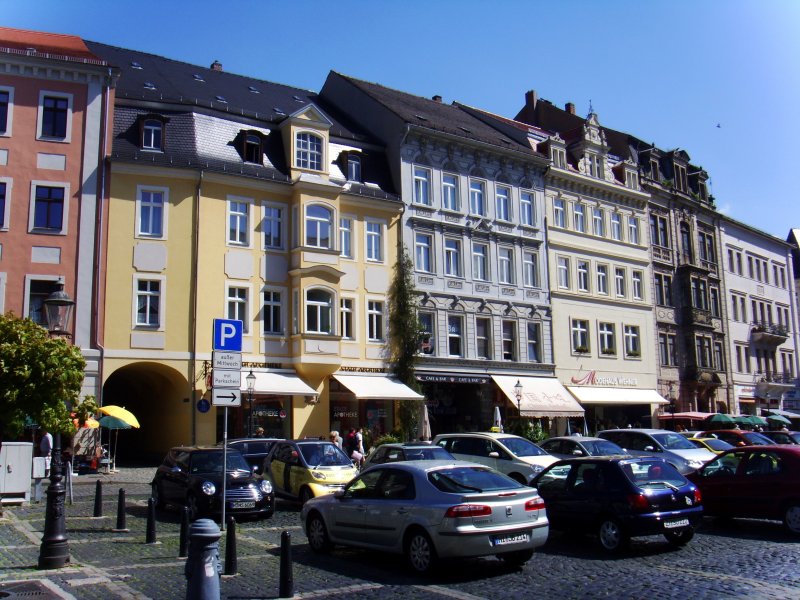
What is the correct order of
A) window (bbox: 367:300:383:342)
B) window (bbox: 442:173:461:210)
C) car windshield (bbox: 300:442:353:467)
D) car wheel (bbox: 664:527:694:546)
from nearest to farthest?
car wheel (bbox: 664:527:694:546), car windshield (bbox: 300:442:353:467), window (bbox: 367:300:383:342), window (bbox: 442:173:461:210)

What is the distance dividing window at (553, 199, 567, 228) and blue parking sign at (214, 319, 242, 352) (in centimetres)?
2901

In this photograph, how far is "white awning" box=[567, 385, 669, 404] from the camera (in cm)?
4011

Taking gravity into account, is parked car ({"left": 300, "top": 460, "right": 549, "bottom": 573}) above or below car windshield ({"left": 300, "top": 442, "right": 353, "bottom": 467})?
below

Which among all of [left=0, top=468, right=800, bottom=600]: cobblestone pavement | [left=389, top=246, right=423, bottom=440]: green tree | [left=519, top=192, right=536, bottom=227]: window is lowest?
[left=0, top=468, right=800, bottom=600]: cobblestone pavement

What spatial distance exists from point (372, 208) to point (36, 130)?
13.5 meters

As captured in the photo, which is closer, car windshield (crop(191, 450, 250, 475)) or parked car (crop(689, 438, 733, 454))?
car windshield (crop(191, 450, 250, 475))

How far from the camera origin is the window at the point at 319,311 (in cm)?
3181

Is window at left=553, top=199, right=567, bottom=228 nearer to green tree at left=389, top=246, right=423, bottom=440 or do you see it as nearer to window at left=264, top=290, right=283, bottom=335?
green tree at left=389, top=246, right=423, bottom=440

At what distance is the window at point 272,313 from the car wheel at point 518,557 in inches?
840

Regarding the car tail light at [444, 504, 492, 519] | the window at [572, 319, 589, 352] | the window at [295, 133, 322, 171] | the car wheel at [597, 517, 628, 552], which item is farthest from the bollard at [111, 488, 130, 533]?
the window at [572, 319, 589, 352]

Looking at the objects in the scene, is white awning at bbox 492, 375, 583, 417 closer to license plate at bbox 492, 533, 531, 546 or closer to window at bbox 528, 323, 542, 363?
window at bbox 528, 323, 542, 363

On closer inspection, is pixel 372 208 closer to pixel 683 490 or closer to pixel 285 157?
pixel 285 157

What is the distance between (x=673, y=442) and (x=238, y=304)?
17.1 meters

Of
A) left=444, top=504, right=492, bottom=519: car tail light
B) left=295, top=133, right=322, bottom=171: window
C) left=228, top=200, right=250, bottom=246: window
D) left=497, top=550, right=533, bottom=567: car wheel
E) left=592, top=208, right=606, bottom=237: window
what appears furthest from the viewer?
left=592, top=208, right=606, bottom=237: window
